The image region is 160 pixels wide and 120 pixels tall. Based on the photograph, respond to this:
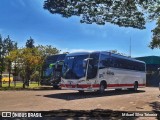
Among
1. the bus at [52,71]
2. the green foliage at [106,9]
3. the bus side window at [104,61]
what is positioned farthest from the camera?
the bus at [52,71]

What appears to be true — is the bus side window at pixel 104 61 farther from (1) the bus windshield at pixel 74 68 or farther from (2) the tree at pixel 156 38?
(2) the tree at pixel 156 38

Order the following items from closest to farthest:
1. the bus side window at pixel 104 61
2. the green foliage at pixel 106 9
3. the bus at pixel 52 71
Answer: the green foliage at pixel 106 9 < the bus side window at pixel 104 61 < the bus at pixel 52 71

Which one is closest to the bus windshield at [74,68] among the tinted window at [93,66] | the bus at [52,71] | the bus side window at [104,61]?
the tinted window at [93,66]

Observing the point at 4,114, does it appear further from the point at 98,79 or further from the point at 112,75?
the point at 112,75

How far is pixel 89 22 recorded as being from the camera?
55.9 feet

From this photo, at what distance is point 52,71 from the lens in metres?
36.6

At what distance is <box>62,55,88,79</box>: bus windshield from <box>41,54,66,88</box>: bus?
940 centimetres

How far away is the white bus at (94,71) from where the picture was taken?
79.0ft

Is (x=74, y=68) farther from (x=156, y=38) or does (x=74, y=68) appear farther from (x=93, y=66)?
(x=156, y=38)

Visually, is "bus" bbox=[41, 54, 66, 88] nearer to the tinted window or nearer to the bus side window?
the bus side window

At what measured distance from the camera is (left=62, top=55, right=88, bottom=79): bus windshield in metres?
24.1

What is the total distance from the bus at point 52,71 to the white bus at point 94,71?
7462 millimetres

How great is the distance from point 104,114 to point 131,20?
19.8ft

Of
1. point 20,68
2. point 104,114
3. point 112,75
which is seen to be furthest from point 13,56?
point 104,114
